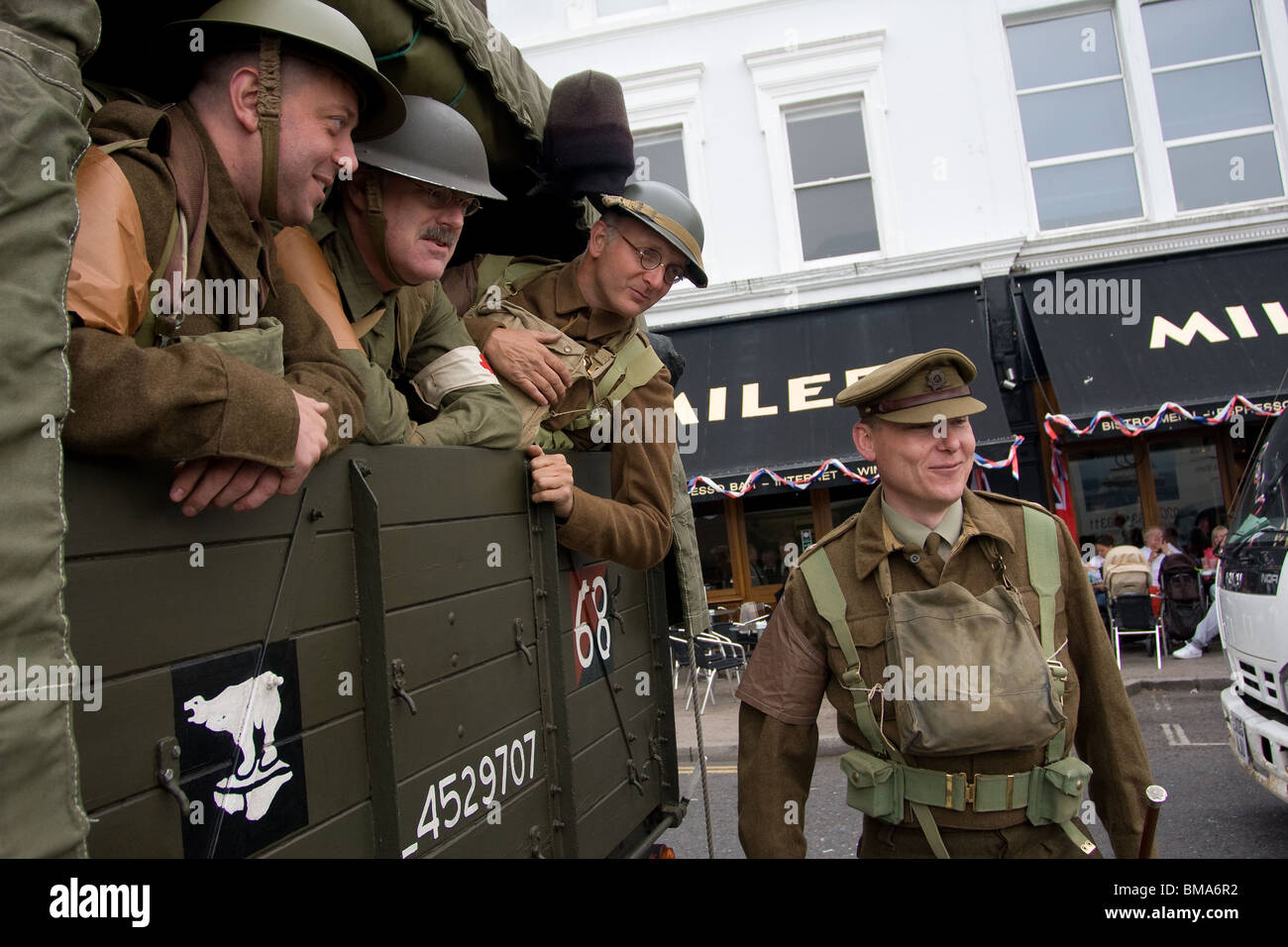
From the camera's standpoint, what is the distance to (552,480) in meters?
2.72

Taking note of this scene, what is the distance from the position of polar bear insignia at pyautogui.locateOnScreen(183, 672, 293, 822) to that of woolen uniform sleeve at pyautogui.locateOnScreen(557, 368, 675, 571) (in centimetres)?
→ 126

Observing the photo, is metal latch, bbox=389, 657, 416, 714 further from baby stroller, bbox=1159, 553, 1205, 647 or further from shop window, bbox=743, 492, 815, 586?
shop window, bbox=743, 492, 815, 586

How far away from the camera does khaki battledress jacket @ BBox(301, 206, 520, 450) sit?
7.62ft

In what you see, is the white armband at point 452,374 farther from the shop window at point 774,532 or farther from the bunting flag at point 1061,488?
the bunting flag at point 1061,488

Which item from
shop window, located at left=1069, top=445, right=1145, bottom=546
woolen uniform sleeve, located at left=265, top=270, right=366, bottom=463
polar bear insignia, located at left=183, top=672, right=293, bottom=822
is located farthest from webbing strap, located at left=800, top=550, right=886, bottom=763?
shop window, located at left=1069, top=445, right=1145, bottom=546

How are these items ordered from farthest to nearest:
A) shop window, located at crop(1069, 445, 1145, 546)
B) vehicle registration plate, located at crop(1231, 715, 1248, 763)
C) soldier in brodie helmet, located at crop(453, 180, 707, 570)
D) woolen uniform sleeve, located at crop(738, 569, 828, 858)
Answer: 1. shop window, located at crop(1069, 445, 1145, 546)
2. vehicle registration plate, located at crop(1231, 715, 1248, 763)
3. soldier in brodie helmet, located at crop(453, 180, 707, 570)
4. woolen uniform sleeve, located at crop(738, 569, 828, 858)

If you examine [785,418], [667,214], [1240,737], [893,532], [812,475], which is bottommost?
[1240,737]

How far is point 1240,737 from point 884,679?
11.1ft

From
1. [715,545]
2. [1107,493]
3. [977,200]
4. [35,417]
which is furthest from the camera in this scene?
[715,545]

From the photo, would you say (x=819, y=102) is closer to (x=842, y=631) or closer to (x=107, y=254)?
(x=842, y=631)

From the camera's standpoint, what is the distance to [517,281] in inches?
150

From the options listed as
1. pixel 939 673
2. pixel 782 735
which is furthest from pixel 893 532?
pixel 782 735

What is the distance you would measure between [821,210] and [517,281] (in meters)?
9.40

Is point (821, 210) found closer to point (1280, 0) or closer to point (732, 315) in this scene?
point (732, 315)
